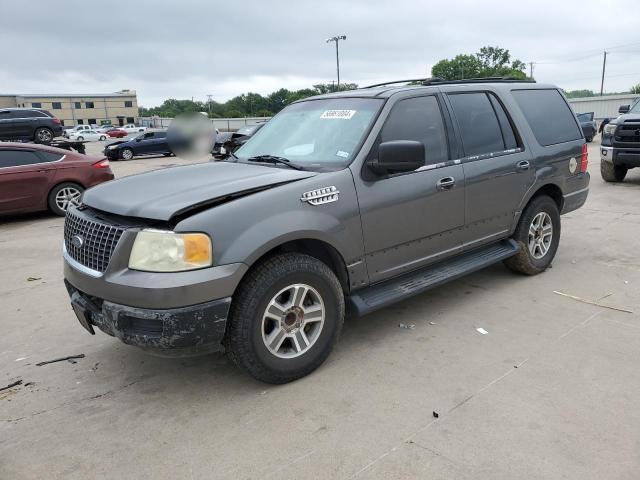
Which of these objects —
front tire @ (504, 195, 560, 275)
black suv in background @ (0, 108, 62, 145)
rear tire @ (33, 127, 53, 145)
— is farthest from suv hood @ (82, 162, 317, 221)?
rear tire @ (33, 127, 53, 145)

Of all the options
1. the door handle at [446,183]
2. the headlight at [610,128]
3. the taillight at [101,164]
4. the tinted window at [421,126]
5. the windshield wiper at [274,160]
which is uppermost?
the tinted window at [421,126]

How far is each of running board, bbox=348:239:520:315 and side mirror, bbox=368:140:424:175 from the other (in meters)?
0.90

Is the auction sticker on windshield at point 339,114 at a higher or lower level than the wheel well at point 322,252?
higher

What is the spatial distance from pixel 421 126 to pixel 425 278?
119 cm

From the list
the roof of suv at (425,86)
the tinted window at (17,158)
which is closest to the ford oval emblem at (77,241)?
the roof of suv at (425,86)

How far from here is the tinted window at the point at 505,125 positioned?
188 inches

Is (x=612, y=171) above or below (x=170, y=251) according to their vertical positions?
below

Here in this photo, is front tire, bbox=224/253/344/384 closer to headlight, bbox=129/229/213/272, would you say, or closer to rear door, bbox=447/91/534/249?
headlight, bbox=129/229/213/272

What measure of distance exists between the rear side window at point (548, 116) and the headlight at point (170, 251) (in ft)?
11.9

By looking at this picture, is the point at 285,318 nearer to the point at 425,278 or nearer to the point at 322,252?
the point at 322,252

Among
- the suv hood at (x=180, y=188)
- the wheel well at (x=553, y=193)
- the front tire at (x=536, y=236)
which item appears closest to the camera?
the suv hood at (x=180, y=188)

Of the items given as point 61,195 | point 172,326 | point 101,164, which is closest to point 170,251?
point 172,326

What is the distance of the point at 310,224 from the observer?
3.26 meters

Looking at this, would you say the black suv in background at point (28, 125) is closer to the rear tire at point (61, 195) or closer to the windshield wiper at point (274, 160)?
the rear tire at point (61, 195)
